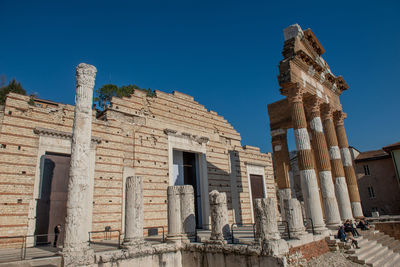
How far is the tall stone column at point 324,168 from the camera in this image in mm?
12297

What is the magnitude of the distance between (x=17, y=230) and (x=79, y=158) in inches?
185

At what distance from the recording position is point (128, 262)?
296 inches

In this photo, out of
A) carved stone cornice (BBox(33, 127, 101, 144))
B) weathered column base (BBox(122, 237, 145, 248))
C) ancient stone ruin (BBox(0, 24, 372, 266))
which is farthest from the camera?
carved stone cornice (BBox(33, 127, 101, 144))

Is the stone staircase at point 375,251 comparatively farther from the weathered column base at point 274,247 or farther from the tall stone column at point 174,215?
the tall stone column at point 174,215

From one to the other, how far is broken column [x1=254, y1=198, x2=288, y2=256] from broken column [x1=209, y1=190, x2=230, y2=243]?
1.23m

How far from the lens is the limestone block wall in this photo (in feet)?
32.8

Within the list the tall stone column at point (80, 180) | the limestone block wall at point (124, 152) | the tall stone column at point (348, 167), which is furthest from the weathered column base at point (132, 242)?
the tall stone column at point (348, 167)

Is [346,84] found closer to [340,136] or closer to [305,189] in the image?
[340,136]

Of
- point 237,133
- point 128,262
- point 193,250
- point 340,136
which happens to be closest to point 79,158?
point 128,262

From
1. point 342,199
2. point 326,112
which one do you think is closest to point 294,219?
point 342,199

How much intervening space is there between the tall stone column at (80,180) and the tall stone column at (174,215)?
9.27ft

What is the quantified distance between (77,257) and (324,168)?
36.8ft

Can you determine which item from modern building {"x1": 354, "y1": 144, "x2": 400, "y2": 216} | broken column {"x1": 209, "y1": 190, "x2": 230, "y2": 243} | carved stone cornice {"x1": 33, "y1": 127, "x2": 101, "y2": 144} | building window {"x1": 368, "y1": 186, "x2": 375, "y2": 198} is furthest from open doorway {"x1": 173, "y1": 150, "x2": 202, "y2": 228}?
building window {"x1": 368, "y1": 186, "x2": 375, "y2": 198}

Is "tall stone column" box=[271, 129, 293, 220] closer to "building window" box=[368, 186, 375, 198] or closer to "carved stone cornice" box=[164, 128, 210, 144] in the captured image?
"carved stone cornice" box=[164, 128, 210, 144]
